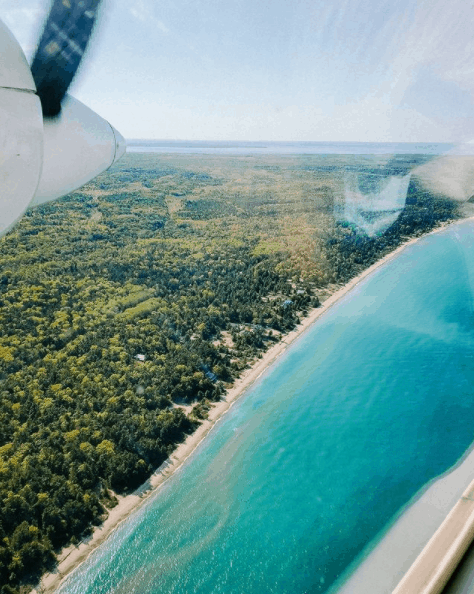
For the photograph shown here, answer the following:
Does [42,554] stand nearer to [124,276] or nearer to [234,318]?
[234,318]

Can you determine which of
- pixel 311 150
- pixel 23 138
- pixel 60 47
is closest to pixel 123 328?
pixel 60 47

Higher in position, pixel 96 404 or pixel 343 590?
pixel 96 404

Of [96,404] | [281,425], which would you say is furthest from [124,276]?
[281,425]

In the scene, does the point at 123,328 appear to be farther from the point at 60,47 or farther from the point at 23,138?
the point at 23,138

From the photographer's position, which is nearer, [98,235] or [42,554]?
[42,554]

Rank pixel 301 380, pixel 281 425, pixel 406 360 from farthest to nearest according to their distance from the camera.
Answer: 1. pixel 406 360
2. pixel 301 380
3. pixel 281 425

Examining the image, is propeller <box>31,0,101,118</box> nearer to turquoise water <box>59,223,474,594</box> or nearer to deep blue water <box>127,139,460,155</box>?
turquoise water <box>59,223,474,594</box>
